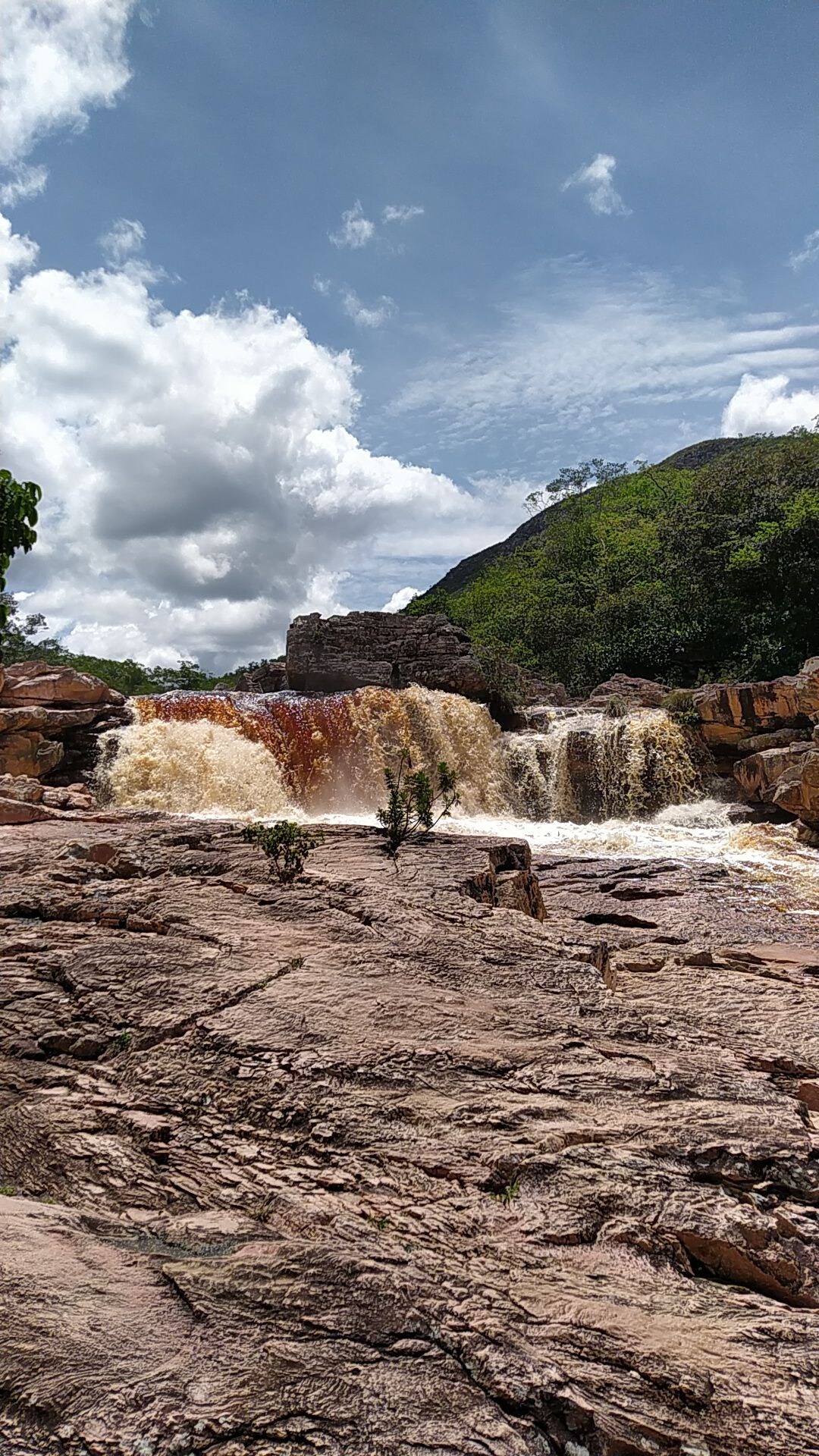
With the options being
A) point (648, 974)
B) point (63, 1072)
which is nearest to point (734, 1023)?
point (648, 974)

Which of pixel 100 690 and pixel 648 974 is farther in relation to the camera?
pixel 100 690

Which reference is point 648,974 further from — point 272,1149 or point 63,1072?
point 63,1072

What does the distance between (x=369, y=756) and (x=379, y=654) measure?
4.44 metres

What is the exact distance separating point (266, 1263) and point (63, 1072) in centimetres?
157

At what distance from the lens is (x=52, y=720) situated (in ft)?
50.6

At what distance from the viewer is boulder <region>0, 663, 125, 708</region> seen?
15.9 m

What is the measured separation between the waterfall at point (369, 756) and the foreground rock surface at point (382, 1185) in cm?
1045

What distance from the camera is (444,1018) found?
3777 mm

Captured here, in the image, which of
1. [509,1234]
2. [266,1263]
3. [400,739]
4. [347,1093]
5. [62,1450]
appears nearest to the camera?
[62,1450]

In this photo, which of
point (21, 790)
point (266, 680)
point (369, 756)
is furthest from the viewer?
point (266, 680)

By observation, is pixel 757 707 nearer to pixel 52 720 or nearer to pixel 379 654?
pixel 379 654

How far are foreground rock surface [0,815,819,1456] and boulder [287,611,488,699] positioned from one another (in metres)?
15.1

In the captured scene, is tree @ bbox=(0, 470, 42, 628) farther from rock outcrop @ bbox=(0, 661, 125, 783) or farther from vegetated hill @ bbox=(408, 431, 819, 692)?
vegetated hill @ bbox=(408, 431, 819, 692)

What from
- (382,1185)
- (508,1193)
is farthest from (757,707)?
(382,1185)
